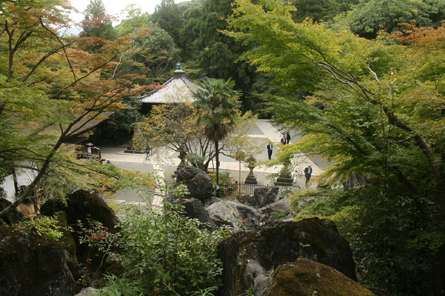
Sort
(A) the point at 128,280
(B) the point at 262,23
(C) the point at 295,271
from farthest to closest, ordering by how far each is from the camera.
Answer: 1. (B) the point at 262,23
2. (A) the point at 128,280
3. (C) the point at 295,271

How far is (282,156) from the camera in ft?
21.8

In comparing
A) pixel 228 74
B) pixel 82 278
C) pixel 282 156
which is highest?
pixel 228 74

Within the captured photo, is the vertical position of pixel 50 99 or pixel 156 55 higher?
pixel 156 55

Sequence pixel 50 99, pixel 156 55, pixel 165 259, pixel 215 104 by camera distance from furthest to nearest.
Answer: pixel 156 55 → pixel 215 104 → pixel 50 99 → pixel 165 259

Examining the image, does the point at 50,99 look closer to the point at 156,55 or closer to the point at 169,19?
the point at 156,55

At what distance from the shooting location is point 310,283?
2414 mm

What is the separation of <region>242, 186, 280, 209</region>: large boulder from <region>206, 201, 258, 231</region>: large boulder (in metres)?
2.02

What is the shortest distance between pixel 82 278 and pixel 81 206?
2.02m

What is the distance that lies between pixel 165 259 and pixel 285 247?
64.8 inches

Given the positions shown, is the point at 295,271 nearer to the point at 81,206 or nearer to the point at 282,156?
the point at 282,156

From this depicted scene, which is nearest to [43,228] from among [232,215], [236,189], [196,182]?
[232,215]

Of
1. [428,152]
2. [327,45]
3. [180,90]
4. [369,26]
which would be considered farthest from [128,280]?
[369,26]

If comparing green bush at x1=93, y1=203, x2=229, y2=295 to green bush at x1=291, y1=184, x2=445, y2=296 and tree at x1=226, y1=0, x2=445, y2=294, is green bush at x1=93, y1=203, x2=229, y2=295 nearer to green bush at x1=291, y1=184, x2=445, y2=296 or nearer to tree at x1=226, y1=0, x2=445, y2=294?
green bush at x1=291, y1=184, x2=445, y2=296

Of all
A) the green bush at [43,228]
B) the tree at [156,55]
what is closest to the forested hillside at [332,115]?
the green bush at [43,228]
